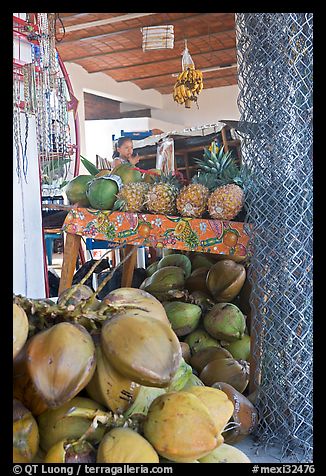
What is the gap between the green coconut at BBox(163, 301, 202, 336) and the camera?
231 centimetres

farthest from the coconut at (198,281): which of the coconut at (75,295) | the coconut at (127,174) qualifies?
the coconut at (75,295)

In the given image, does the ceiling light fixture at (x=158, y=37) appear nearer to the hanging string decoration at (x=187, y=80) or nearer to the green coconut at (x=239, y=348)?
the hanging string decoration at (x=187, y=80)

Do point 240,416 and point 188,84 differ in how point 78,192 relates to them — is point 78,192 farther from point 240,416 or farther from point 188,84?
point 188,84

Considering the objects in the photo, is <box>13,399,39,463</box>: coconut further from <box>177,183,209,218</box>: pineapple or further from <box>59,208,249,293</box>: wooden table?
<box>177,183,209,218</box>: pineapple

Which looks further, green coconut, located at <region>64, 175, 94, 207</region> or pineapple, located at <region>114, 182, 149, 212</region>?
green coconut, located at <region>64, 175, 94, 207</region>

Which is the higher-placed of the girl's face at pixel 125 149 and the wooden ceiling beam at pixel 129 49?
the wooden ceiling beam at pixel 129 49

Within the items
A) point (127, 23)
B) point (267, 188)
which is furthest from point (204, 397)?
point (127, 23)

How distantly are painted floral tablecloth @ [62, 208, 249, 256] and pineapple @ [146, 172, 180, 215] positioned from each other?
0.15 feet

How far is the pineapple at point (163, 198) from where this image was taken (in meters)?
2.65

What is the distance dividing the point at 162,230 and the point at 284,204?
0.95m

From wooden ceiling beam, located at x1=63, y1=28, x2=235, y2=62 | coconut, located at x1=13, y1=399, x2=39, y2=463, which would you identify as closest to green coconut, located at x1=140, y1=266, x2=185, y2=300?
coconut, located at x1=13, y1=399, x2=39, y2=463

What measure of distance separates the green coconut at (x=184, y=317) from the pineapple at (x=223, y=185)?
1.30ft

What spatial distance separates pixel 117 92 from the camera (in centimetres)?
1105
